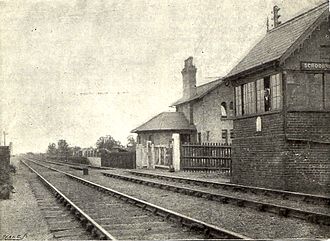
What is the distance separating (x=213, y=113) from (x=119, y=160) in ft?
30.8

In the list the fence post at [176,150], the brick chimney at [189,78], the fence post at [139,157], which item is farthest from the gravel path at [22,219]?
the brick chimney at [189,78]

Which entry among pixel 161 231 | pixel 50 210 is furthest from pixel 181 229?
pixel 50 210

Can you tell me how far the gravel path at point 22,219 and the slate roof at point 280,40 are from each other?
8338mm

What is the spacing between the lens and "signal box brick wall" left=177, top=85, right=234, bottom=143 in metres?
34.7

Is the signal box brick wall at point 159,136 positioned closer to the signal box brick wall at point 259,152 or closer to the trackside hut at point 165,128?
the trackside hut at point 165,128

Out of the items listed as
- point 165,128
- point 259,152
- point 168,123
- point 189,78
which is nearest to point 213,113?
point 165,128

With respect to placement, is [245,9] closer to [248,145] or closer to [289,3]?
[289,3]

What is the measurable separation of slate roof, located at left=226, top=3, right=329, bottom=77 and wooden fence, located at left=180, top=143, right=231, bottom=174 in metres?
8.11

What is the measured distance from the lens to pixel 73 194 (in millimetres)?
15938

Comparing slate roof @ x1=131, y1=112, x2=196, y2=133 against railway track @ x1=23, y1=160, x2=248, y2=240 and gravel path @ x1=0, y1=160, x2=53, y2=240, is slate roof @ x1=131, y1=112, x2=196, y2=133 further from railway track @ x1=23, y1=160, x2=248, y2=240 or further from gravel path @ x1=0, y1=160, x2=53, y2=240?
railway track @ x1=23, y1=160, x2=248, y2=240

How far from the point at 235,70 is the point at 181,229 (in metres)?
9.58

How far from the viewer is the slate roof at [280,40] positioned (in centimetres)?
1439

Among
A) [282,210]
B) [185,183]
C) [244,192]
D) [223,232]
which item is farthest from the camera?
[185,183]

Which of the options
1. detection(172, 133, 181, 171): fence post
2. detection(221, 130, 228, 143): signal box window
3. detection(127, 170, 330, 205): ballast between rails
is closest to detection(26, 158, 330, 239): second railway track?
detection(127, 170, 330, 205): ballast between rails
